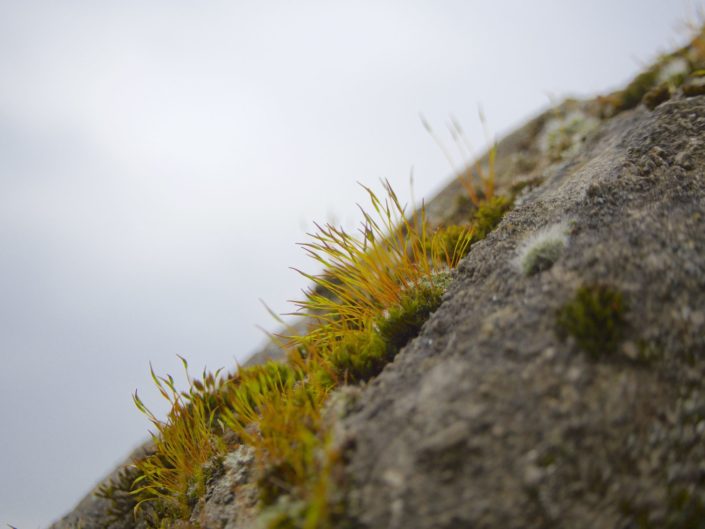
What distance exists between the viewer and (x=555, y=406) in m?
2.08

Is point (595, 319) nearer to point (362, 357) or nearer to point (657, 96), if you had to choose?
Answer: point (362, 357)

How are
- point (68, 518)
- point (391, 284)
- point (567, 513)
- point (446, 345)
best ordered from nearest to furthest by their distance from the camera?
point (567, 513) → point (446, 345) → point (391, 284) → point (68, 518)

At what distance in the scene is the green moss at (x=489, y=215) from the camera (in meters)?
4.78

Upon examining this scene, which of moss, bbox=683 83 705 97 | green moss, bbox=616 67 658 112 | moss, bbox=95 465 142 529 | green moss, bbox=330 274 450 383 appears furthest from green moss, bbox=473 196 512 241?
moss, bbox=95 465 142 529

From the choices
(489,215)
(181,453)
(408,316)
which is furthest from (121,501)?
(489,215)

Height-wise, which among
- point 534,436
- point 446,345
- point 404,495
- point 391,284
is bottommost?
point 534,436

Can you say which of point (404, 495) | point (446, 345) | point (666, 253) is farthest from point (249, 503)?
point (666, 253)

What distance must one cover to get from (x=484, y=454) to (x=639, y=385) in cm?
85

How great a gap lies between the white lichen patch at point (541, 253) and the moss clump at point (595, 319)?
45 cm

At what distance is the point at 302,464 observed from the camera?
2.53 metres

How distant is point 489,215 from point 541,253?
2208 millimetres

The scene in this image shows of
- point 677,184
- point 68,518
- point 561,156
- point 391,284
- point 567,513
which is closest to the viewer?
point 567,513

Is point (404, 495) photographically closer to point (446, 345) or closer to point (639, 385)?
point (446, 345)

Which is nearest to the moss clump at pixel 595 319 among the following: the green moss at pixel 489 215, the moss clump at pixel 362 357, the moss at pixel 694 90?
the moss clump at pixel 362 357
